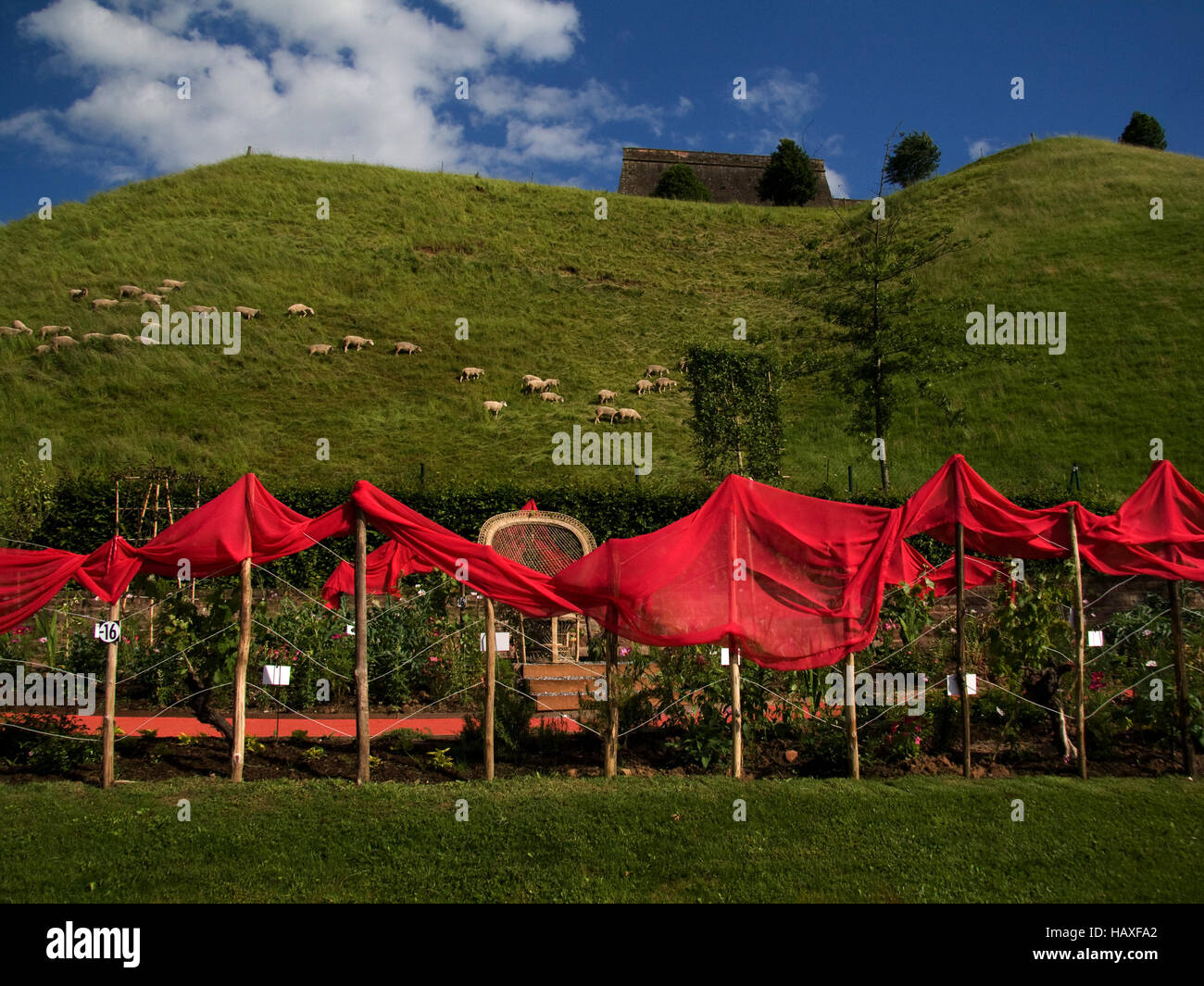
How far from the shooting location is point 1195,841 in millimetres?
6742

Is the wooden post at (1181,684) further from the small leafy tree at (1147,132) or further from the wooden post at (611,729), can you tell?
the small leafy tree at (1147,132)

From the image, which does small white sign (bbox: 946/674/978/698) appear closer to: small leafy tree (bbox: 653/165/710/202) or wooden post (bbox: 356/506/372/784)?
wooden post (bbox: 356/506/372/784)

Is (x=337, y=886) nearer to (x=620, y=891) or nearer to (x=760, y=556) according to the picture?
(x=620, y=891)

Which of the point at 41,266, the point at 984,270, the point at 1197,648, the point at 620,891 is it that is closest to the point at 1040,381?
the point at 984,270

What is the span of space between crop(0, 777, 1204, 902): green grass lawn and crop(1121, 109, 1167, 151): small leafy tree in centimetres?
7167

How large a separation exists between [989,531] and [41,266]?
135ft

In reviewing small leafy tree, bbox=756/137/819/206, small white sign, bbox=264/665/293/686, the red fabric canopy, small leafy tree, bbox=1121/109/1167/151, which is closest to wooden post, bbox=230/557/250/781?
small white sign, bbox=264/665/293/686

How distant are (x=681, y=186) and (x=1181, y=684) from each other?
60.1 meters

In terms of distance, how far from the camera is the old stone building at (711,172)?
224 ft

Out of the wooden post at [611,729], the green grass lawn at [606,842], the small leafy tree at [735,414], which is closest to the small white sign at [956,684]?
the green grass lawn at [606,842]

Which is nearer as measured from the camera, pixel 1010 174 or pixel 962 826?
pixel 962 826

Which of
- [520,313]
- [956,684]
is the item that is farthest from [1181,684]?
[520,313]

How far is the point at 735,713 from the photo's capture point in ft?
25.9

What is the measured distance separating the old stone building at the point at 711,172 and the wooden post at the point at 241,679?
2535 inches
